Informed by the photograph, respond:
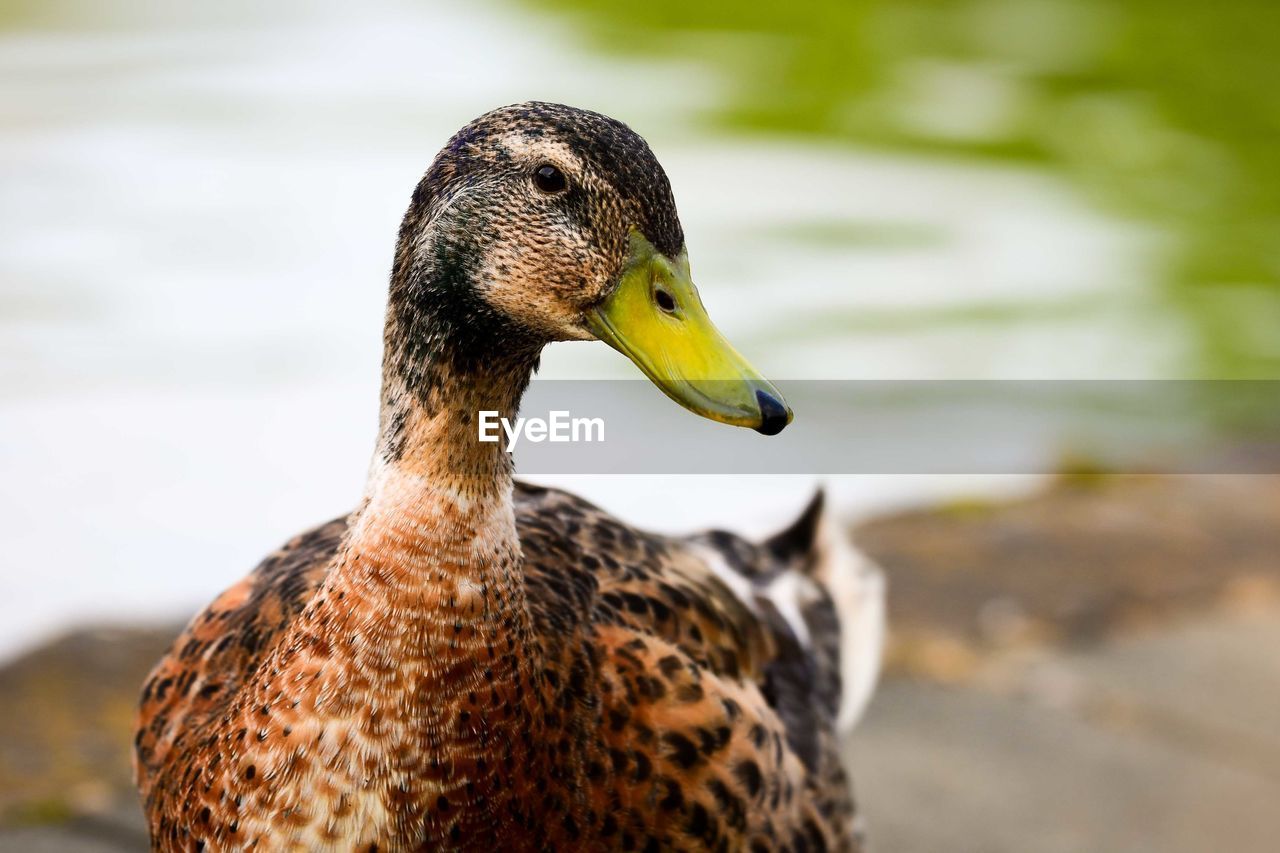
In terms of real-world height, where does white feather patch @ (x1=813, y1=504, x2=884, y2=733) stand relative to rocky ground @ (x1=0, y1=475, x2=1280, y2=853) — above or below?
above

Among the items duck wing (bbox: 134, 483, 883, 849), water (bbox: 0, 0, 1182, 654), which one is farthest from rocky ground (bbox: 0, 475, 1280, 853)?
duck wing (bbox: 134, 483, 883, 849)

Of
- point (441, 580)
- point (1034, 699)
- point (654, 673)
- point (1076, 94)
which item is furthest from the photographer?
point (1076, 94)

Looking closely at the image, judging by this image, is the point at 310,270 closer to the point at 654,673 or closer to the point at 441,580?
the point at 654,673

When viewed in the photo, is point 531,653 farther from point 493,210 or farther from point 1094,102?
point 1094,102

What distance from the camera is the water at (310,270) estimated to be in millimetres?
4961

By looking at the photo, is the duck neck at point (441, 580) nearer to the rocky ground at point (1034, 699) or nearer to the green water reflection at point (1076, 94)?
the rocky ground at point (1034, 699)

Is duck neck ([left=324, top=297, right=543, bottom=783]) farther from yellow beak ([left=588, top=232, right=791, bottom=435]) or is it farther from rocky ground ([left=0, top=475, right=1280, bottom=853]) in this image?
rocky ground ([left=0, top=475, right=1280, bottom=853])

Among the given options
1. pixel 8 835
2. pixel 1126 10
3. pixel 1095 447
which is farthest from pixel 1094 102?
pixel 8 835

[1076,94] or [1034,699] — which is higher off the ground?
[1076,94]

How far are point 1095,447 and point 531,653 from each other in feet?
13.6

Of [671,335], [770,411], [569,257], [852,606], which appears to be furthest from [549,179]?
[852,606]

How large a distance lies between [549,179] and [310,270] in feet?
16.5

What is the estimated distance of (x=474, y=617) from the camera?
6.66ft

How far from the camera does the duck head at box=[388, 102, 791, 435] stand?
75.7 inches
